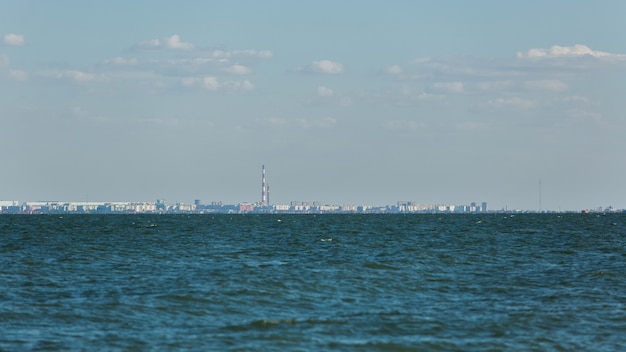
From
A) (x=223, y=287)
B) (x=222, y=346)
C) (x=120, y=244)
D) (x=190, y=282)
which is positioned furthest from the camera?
(x=120, y=244)

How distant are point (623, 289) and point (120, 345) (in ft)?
79.5

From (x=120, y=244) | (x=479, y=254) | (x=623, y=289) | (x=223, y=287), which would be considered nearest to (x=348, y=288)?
(x=223, y=287)

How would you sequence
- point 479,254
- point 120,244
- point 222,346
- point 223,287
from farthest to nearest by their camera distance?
point 120,244, point 479,254, point 223,287, point 222,346

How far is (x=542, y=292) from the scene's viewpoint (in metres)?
39.8

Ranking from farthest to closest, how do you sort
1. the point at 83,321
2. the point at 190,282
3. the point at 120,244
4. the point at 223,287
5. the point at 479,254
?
the point at 120,244, the point at 479,254, the point at 190,282, the point at 223,287, the point at 83,321

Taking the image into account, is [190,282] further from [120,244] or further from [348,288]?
[120,244]

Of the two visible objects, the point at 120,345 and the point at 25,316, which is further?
the point at 25,316

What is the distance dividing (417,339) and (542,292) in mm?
13516

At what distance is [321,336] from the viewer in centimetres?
2831

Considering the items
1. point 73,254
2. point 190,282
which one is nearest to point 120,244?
point 73,254

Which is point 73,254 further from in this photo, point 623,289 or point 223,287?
point 623,289

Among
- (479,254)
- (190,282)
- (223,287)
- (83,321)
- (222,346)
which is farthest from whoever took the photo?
(479,254)

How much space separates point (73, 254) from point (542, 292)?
35.3 meters

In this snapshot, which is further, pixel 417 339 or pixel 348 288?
pixel 348 288
